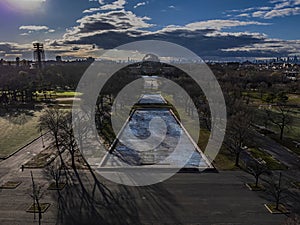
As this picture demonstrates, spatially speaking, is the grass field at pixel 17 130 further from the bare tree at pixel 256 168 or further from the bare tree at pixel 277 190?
the bare tree at pixel 277 190

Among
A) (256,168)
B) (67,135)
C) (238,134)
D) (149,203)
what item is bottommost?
(149,203)

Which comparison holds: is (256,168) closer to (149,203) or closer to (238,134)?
(238,134)

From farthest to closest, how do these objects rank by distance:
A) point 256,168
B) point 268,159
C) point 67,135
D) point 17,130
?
point 17,130, point 67,135, point 268,159, point 256,168

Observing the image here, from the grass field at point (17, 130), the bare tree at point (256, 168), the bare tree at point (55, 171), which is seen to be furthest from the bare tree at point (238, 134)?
the grass field at point (17, 130)

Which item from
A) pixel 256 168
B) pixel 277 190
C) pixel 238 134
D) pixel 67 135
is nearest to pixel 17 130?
pixel 67 135

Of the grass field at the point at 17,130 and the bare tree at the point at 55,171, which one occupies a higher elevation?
the grass field at the point at 17,130

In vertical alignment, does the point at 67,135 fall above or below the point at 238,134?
above

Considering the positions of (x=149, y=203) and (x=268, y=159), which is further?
(x=268, y=159)

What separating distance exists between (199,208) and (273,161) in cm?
832

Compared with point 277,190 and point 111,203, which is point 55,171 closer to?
point 111,203

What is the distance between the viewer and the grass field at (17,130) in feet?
73.8

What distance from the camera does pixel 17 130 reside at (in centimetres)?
2738

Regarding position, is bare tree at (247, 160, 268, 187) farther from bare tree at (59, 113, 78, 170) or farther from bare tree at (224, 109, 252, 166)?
bare tree at (59, 113, 78, 170)

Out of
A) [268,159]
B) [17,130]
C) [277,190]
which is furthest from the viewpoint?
[17,130]
